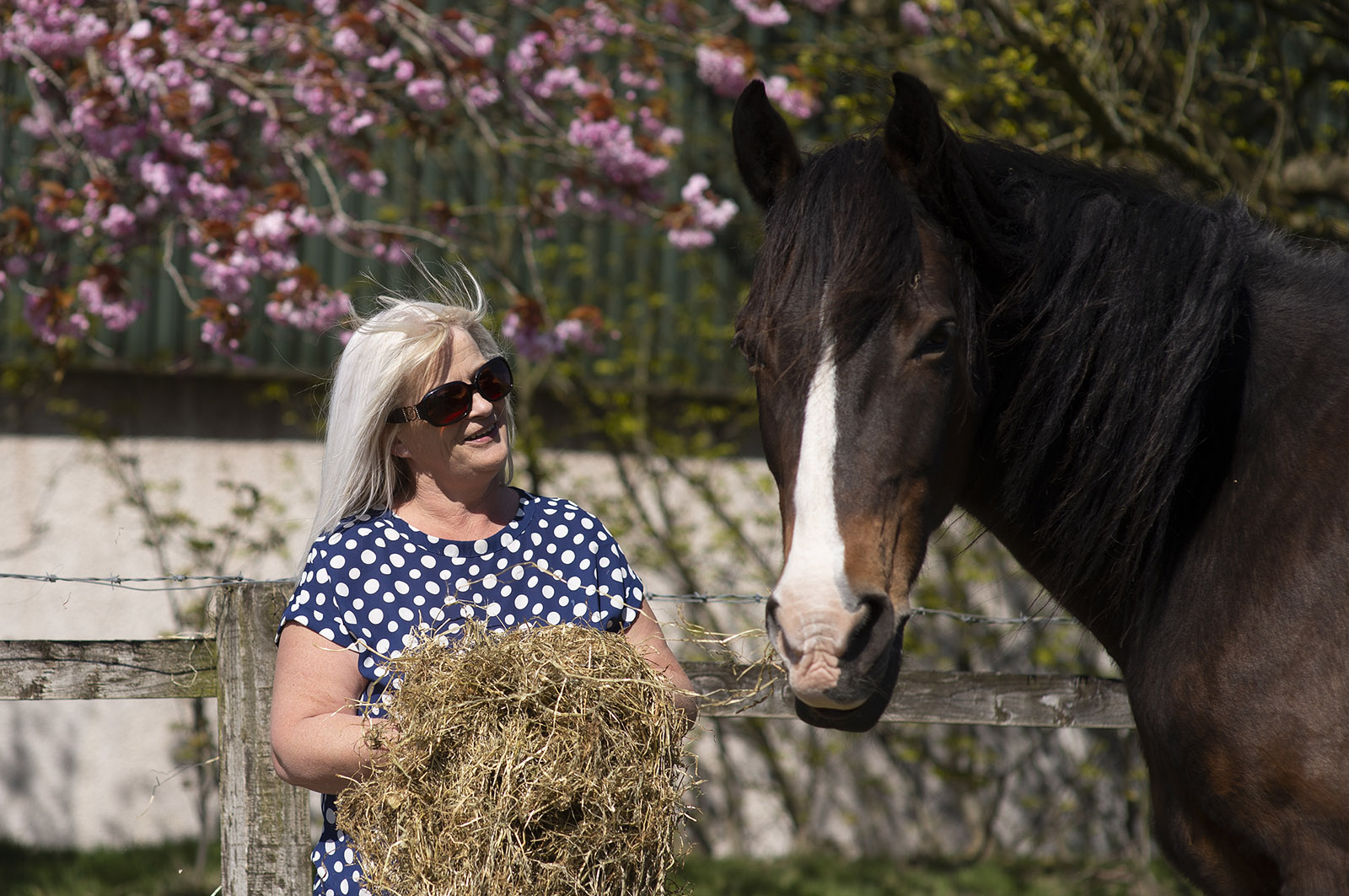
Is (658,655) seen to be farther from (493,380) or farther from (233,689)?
(233,689)

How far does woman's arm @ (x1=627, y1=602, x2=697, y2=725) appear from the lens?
1848 mm

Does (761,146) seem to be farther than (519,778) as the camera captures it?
Yes

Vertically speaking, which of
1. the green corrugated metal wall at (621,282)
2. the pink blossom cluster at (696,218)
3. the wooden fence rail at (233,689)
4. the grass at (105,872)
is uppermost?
the pink blossom cluster at (696,218)

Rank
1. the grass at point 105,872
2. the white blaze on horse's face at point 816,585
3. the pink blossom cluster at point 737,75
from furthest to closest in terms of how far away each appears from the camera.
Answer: the pink blossom cluster at point 737,75
the grass at point 105,872
the white blaze on horse's face at point 816,585

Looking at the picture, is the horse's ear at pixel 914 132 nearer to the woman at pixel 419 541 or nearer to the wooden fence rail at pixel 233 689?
the woman at pixel 419 541

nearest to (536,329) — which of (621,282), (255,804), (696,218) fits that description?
(696,218)

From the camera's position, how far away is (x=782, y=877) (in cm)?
530

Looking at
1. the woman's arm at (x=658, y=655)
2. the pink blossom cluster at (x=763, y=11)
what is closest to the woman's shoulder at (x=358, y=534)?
the woman's arm at (x=658, y=655)

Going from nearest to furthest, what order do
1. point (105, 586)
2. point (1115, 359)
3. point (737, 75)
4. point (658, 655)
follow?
point (1115, 359) < point (658, 655) < point (737, 75) < point (105, 586)

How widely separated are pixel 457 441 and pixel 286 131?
9.39 ft

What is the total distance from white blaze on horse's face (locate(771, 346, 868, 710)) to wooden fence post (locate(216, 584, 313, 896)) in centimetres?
146

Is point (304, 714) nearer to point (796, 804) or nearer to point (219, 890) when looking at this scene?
point (219, 890)

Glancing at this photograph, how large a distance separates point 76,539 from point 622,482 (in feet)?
8.68

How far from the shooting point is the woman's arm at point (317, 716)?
5.59ft
